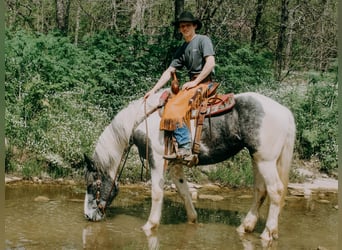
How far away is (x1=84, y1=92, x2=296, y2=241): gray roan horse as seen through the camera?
19.2 feet

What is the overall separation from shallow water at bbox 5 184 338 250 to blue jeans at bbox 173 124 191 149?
107 cm

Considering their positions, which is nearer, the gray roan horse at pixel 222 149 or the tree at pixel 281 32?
the gray roan horse at pixel 222 149

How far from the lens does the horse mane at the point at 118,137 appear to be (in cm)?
629

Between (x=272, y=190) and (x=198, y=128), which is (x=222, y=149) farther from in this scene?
(x=272, y=190)

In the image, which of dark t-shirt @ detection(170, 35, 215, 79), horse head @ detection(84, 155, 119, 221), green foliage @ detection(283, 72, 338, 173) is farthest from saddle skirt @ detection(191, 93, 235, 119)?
green foliage @ detection(283, 72, 338, 173)

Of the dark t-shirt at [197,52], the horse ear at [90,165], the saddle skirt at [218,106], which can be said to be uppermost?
the dark t-shirt at [197,52]

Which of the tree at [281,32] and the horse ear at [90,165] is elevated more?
the tree at [281,32]

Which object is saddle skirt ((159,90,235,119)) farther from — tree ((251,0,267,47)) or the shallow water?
tree ((251,0,267,47))

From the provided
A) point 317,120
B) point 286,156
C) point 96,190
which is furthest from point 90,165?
point 317,120

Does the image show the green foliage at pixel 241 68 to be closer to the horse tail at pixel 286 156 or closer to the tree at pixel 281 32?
the tree at pixel 281 32

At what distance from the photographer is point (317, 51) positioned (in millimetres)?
15406

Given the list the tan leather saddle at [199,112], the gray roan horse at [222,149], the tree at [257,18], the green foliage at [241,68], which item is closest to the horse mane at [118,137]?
the gray roan horse at [222,149]

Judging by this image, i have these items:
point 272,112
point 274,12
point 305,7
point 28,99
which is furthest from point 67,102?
point 274,12

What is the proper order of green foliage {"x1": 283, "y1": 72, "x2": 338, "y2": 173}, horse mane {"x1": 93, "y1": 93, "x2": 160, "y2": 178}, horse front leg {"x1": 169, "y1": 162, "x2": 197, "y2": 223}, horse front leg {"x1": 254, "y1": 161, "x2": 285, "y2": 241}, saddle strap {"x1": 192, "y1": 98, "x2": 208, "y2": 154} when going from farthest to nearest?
green foliage {"x1": 283, "y1": 72, "x2": 338, "y2": 173}, horse front leg {"x1": 169, "y1": 162, "x2": 197, "y2": 223}, horse mane {"x1": 93, "y1": 93, "x2": 160, "y2": 178}, saddle strap {"x1": 192, "y1": 98, "x2": 208, "y2": 154}, horse front leg {"x1": 254, "y1": 161, "x2": 285, "y2": 241}
